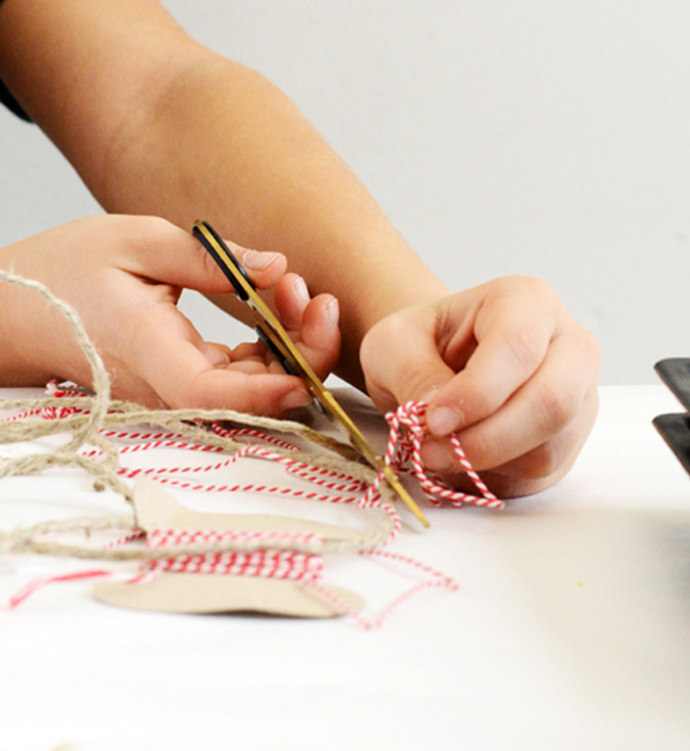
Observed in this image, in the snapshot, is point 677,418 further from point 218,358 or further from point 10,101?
point 10,101

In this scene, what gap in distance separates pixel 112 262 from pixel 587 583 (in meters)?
0.38

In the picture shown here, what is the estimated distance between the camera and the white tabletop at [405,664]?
0.22m

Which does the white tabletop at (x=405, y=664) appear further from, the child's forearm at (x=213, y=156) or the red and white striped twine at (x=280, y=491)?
the child's forearm at (x=213, y=156)

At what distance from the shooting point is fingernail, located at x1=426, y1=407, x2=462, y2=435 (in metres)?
0.37

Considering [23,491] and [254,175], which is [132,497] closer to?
[23,491]

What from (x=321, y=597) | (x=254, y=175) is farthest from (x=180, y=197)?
(x=321, y=597)

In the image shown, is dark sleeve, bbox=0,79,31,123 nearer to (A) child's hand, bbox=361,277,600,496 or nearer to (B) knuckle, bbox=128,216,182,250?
(B) knuckle, bbox=128,216,182,250

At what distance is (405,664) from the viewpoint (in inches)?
9.8

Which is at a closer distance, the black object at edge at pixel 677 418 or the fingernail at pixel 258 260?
the black object at edge at pixel 677 418

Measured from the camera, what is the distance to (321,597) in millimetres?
285

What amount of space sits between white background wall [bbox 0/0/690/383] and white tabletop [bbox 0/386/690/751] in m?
1.74

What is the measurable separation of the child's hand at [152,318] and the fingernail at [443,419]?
13cm

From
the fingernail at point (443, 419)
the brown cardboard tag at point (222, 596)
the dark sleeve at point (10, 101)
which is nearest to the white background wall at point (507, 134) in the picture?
the dark sleeve at point (10, 101)

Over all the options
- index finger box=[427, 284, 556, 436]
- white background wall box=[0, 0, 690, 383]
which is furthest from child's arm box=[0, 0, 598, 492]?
white background wall box=[0, 0, 690, 383]
